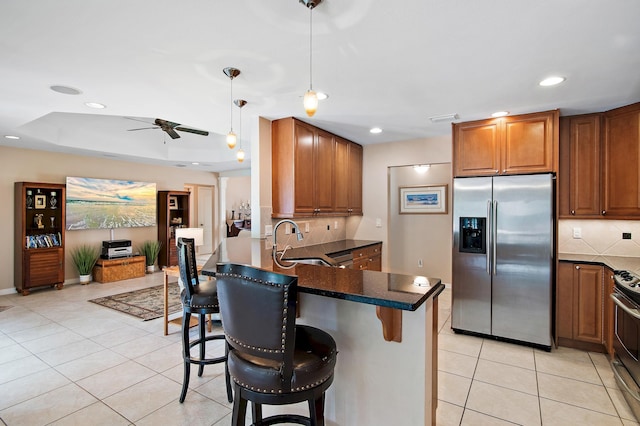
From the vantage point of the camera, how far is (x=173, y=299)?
4.75 meters

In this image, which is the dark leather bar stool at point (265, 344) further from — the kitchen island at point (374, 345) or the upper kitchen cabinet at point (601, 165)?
the upper kitchen cabinet at point (601, 165)

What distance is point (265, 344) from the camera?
1265mm

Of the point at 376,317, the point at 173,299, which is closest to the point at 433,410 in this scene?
the point at 376,317

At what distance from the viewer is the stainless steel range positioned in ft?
6.77

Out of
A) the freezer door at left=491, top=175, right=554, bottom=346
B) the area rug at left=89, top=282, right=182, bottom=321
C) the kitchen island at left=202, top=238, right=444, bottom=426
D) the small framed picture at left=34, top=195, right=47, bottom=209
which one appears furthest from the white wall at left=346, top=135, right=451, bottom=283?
the small framed picture at left=34, top=195, right=47, bottom=209

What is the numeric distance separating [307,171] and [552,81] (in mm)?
2423

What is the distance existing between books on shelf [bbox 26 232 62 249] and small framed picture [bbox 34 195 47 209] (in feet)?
1.67

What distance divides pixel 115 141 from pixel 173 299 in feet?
10.3

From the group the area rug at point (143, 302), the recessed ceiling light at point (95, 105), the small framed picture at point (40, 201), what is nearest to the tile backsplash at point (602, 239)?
Result: the area rug at point (143, 302)

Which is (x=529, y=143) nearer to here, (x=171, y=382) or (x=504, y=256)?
(x=504, y=256)

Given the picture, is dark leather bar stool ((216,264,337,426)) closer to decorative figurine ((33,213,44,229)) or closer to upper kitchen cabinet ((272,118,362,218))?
upper kitchen cabinet ((272,118,362,218))

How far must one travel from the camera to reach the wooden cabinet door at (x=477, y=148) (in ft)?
11.3

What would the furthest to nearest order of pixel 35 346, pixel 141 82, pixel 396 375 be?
pixel 35 346, pixel 141 82, pixel 396 375

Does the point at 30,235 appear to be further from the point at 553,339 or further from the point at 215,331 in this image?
the point at 553,339
